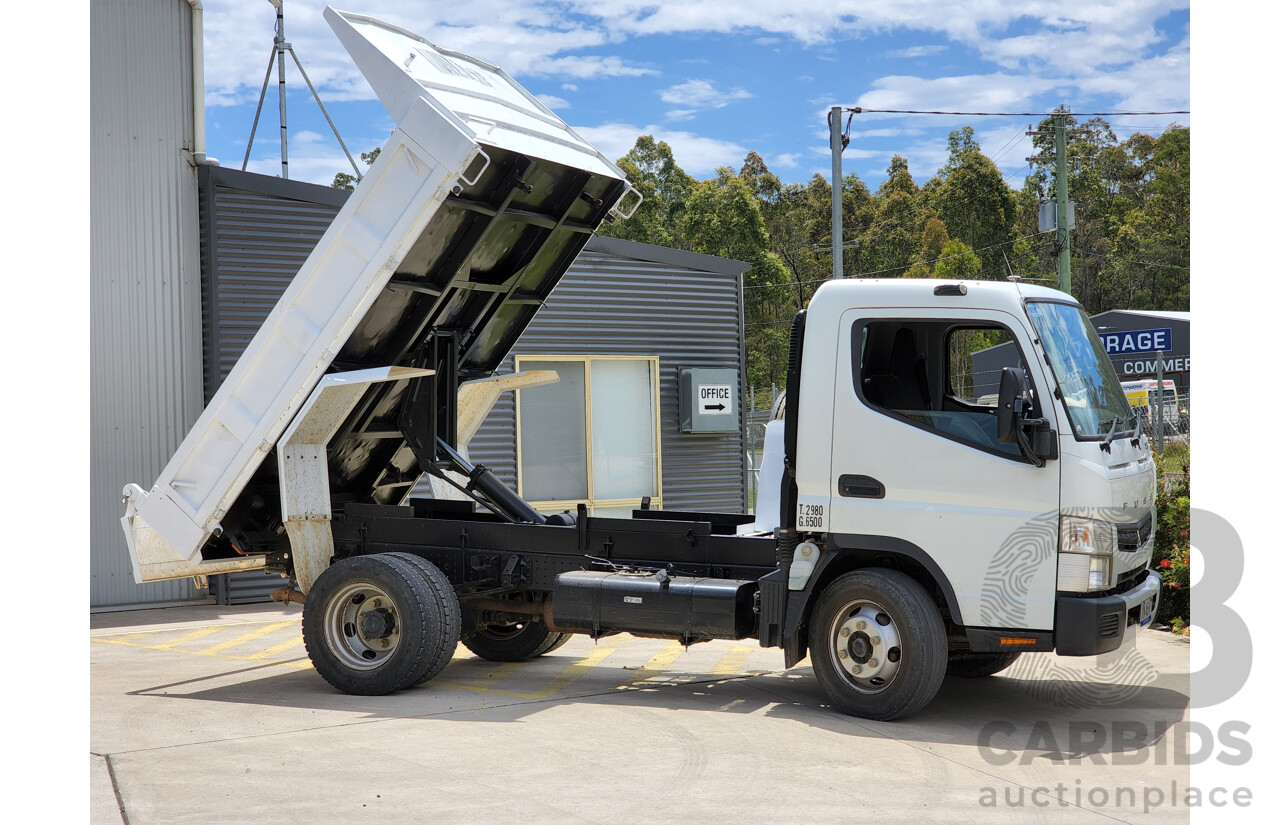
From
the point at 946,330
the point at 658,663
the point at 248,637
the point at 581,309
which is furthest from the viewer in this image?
the point at 581,309

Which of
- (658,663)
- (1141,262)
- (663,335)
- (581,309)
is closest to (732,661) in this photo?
(658,663)

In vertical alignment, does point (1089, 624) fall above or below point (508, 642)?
above

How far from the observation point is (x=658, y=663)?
8.96m

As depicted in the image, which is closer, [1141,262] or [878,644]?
[878,644]

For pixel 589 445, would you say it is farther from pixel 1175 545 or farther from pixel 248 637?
pixel 1175 545

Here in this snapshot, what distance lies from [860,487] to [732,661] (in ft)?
8.83

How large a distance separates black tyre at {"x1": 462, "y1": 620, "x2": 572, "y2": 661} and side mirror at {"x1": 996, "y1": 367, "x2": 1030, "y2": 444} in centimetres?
403

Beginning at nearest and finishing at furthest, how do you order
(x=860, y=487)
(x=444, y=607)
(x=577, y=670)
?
(x=860, y=487) < (x=444, y=607) < (x=577, y=670)

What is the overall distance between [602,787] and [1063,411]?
3.23 meters

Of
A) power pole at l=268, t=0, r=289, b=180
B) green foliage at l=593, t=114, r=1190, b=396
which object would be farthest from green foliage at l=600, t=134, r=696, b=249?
power pole at l=268, t=0, r=289, b=180

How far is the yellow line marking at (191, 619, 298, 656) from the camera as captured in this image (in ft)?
31.9

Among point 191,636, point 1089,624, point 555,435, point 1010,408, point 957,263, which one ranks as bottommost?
point 191,636

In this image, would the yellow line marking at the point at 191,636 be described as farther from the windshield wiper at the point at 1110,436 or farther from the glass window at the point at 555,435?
the windshield wiper at the point at 1110,436

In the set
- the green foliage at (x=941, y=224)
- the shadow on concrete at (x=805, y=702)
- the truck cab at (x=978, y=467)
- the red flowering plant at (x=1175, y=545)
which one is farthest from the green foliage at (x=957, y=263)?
the truck cab at (x=978, y=467)
